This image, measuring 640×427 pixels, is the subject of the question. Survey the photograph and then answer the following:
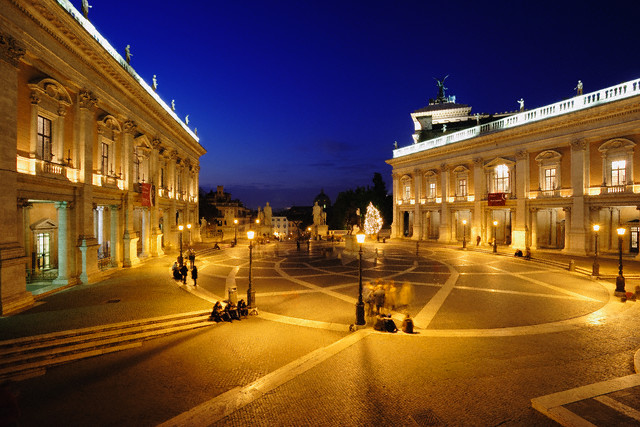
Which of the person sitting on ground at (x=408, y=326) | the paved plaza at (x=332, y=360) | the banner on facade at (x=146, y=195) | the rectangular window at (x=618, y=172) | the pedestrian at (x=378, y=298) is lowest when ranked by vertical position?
the paved plaza at (x=332, y=360)

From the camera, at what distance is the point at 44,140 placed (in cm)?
1460

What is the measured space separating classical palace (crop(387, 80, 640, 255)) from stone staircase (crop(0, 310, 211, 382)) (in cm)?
2866

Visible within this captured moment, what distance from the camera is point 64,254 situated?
15789 mm

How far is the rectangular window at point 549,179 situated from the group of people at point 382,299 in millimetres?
24357

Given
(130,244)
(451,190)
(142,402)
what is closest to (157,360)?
(142,402)

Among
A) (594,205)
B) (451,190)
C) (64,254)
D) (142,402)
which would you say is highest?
(451,190)

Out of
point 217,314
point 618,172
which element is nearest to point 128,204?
point 217,314

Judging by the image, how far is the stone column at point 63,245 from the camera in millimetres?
15672

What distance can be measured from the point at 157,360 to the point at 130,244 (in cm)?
1517

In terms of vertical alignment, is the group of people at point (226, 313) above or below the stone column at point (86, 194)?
below

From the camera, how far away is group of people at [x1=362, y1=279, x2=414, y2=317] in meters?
12.1

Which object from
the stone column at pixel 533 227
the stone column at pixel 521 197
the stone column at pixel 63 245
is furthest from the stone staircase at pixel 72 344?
the stone column at pixel 533 227

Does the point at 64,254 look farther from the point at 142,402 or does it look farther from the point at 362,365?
the point at 362,365

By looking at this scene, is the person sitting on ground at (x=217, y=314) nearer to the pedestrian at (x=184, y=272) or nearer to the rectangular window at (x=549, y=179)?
the pedestrian at (x=184, y=272)
